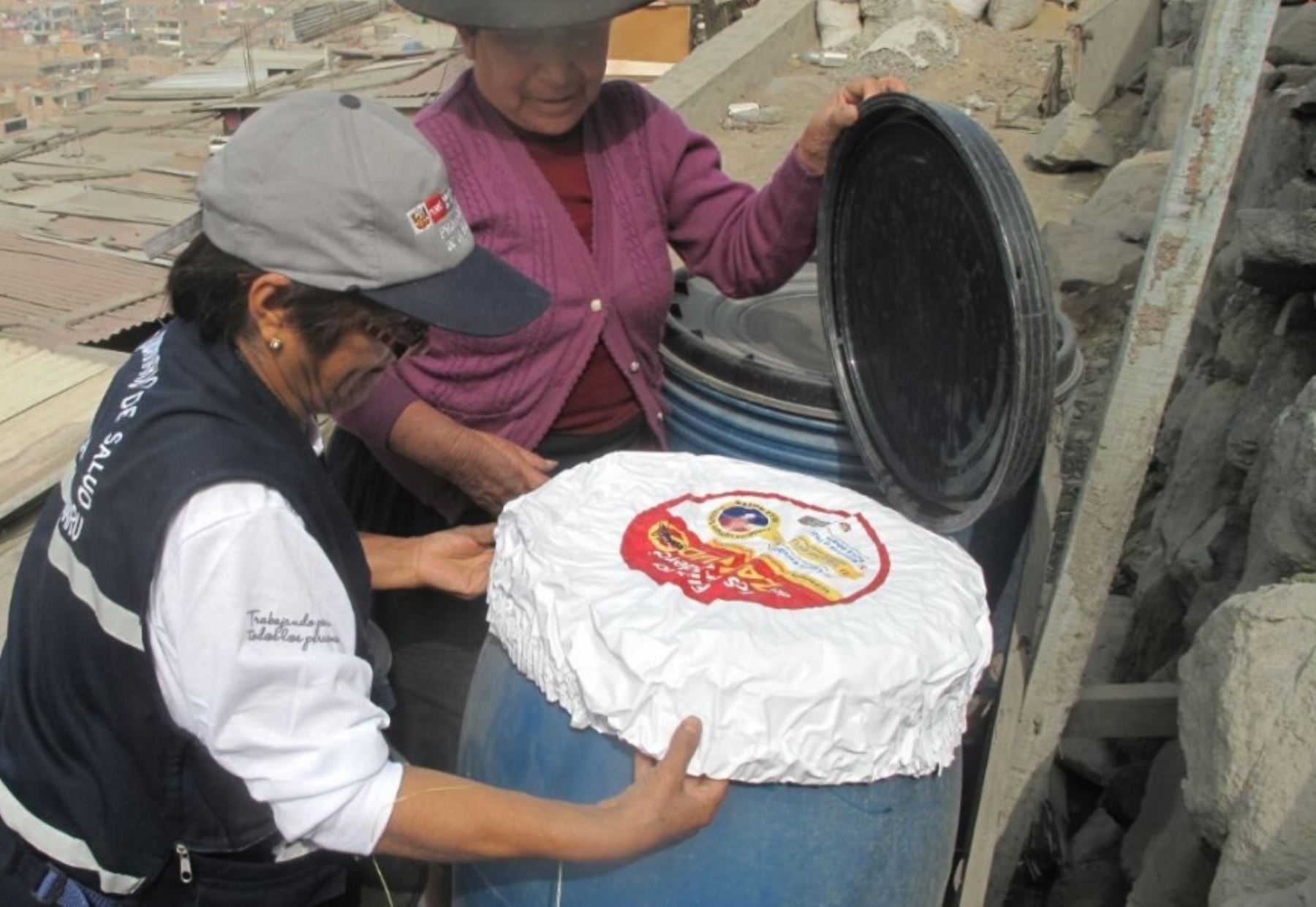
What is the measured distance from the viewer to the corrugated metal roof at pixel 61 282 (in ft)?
19.6

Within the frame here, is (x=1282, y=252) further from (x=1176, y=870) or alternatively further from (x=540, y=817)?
(x=540, y=817)

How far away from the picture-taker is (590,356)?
7.26 feet

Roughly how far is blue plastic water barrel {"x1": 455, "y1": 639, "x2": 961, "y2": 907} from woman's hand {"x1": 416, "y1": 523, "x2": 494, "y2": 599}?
12.4 inches

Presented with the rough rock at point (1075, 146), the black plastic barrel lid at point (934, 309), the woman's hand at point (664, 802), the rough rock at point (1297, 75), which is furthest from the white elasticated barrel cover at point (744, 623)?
the rough rock at point (1075, 146)

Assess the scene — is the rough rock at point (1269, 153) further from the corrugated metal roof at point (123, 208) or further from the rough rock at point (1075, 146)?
the corrugated metal roof at point (123, 208)

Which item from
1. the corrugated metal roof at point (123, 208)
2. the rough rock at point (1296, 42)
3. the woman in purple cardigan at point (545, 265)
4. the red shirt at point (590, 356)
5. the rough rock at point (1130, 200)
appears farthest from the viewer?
the corrugated metal roof at point (123, 208)

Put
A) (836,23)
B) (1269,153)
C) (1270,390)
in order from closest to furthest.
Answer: (1270,390), (1269,153), (836,23)

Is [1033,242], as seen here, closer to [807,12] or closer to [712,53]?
[712,53]

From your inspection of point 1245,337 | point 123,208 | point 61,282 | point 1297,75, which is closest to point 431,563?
point 1245,337

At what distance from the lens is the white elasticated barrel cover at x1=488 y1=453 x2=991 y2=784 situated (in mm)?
1489

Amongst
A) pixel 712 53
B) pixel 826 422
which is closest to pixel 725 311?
pixel 826 422

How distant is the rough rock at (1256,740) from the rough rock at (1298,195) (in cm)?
134

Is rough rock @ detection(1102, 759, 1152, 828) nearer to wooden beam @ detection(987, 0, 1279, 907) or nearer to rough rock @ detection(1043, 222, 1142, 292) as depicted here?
wooden beam @ detection(987, 0, 1279, 907)

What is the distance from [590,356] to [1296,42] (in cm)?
297
